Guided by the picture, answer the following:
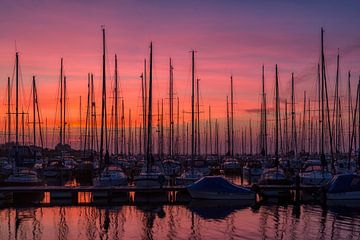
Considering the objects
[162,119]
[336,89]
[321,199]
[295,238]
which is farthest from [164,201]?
[162,119]

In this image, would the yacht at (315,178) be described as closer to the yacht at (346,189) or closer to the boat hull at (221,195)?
the yacht at (346,189)

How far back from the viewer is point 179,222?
109 ft

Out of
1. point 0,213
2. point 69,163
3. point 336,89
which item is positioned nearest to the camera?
point 0,213

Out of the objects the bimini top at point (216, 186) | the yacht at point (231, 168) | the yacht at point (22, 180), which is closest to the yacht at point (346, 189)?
the bimini top at point (216, 186)

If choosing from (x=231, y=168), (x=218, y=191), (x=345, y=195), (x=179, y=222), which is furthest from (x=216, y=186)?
(x=231, y=168)

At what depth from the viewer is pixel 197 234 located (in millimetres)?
29328

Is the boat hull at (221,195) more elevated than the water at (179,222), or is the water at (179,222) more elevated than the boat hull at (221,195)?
the boat hull at (221,195)

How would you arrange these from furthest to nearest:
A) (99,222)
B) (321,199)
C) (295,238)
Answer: (321,199), (99,222), (295,238)

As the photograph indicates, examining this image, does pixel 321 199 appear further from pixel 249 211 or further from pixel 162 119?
pixel 162 119

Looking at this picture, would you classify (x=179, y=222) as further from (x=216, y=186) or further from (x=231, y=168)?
(x=231, y=168)

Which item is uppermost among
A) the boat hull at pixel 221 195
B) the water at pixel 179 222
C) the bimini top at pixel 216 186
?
the bimini top at pixel 216 186

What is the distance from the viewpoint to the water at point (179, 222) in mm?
29312

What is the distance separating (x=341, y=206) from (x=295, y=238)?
12953mm

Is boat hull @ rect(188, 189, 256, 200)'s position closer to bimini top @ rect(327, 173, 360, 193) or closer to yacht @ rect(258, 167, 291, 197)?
yacht @ rect(258, 167, 291, 197)
